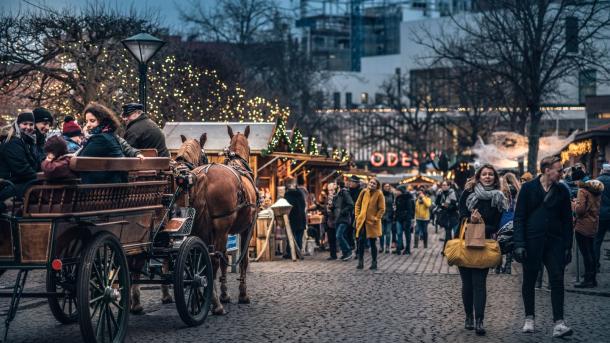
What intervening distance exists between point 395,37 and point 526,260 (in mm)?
118421

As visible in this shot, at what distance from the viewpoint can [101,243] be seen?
9477 millimetres

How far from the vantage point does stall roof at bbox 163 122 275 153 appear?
77.5 ft

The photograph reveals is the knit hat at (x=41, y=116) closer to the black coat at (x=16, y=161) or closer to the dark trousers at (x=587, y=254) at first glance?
the black coat at (x=16, y=161)

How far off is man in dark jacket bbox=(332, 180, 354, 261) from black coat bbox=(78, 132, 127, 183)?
14130 millimetres

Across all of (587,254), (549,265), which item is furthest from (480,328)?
(587,254)

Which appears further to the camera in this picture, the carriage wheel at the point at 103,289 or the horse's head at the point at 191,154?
the horse's head at the point at 191,154

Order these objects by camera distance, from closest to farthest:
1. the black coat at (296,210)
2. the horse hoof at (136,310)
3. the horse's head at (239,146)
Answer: the horse hoof at (136,310), the horse's head at (239,146), the black coat at (296,210)

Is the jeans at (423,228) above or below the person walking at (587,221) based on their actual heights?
below

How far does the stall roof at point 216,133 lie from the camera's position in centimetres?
2362

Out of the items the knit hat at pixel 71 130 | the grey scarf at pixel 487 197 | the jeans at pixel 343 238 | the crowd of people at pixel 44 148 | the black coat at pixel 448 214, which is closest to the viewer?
the crowd of people at pixel 44 148

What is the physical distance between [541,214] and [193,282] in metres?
3.80

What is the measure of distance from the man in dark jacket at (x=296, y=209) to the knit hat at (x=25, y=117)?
14527 millimetres

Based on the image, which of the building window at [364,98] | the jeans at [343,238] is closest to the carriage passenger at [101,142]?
the jeans at [343,238]

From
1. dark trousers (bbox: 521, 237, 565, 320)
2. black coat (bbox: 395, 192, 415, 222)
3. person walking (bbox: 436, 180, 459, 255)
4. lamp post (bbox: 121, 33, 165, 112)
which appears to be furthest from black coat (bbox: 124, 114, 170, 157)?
person walking (bbox: 436, 180, 459, 255)
